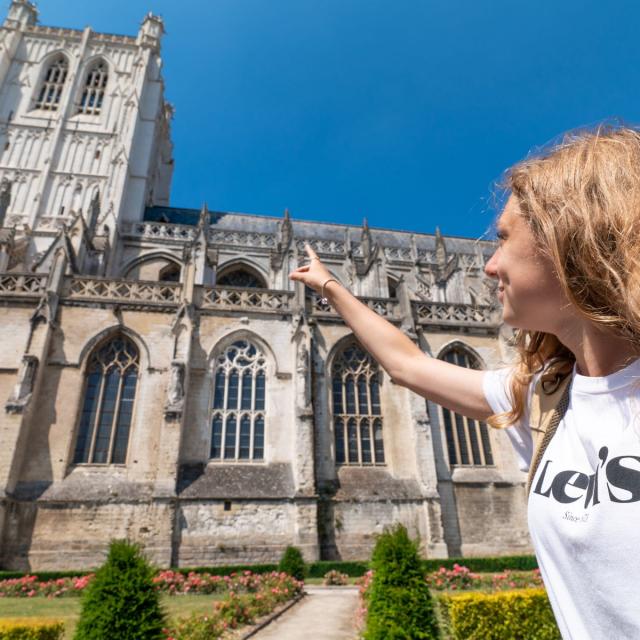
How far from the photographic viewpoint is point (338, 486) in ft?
44.7

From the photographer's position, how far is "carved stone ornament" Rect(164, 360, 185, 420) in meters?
13.1

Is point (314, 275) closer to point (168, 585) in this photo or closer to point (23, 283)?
point (168, 585)

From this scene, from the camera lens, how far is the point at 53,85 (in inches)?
1283

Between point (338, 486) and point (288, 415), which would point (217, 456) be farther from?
point (338, 486)

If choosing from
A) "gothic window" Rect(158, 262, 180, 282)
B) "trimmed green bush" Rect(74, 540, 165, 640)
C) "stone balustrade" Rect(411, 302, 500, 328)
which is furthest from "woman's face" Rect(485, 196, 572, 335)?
"gothic window" Rect(158, 262, 180, 282)

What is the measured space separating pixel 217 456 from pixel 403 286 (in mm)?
8674

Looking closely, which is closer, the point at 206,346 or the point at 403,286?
the point at 206,346

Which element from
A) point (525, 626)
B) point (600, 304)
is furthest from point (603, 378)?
point (525, 626)

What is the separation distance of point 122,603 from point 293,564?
693 cm

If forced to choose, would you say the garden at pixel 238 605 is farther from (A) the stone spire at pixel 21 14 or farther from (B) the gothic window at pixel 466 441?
(A) the stone spire at pixel 21 14

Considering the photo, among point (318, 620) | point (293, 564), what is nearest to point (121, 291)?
point (293, 564)

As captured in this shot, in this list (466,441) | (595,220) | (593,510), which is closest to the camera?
(593,510)

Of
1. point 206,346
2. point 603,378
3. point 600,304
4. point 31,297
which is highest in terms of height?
point 31,297

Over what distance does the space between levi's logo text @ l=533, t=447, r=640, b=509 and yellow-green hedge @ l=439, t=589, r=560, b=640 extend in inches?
245
